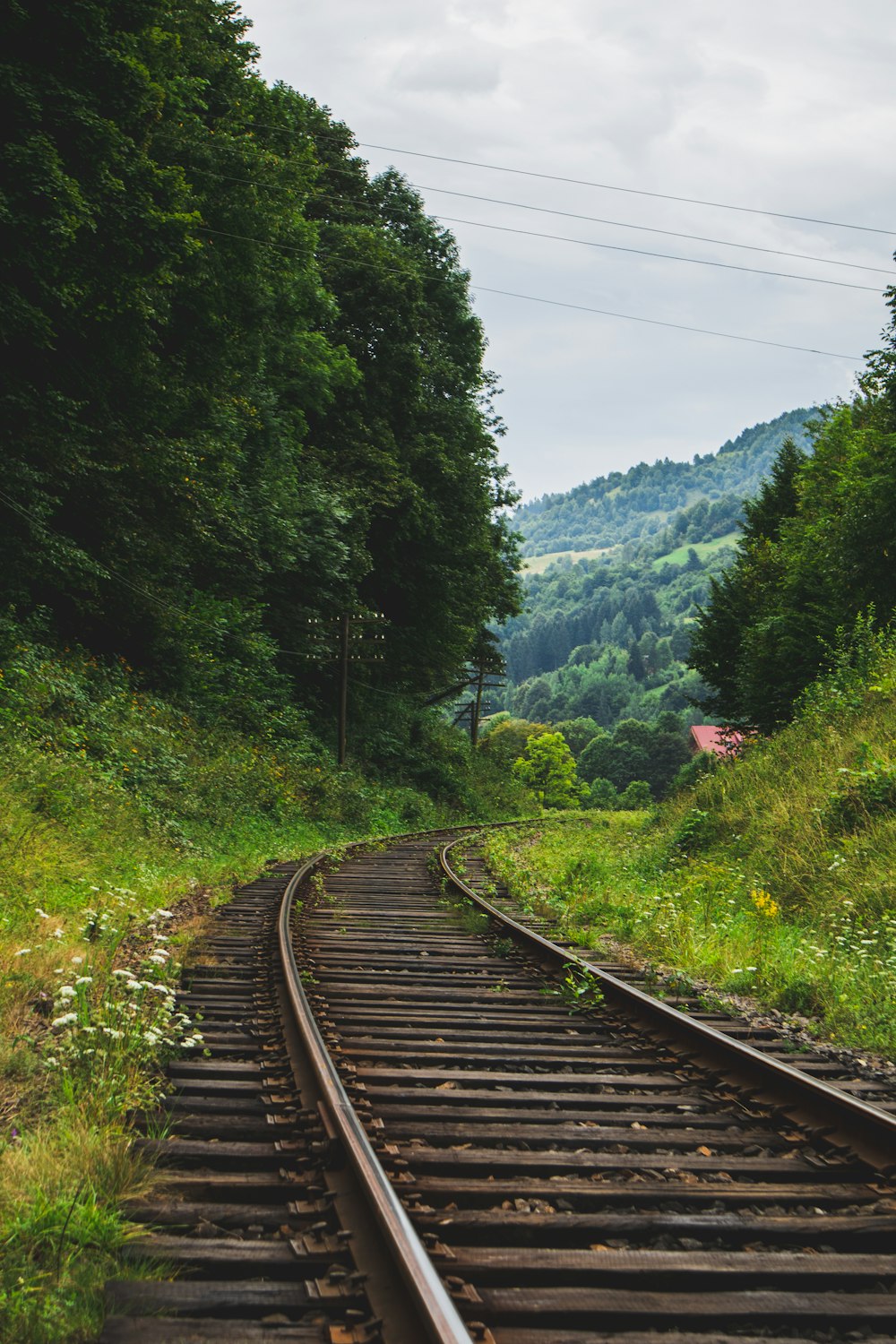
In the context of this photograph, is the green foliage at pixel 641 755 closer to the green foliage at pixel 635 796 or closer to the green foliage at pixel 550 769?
the green foliage at pixel 635 796

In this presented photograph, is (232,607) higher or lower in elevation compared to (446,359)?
lower

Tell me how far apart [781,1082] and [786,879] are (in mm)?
6184

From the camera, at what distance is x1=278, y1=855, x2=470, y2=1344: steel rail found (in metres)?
2.33

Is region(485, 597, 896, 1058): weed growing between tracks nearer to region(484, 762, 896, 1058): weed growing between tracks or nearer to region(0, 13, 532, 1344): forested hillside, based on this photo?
region(484, 762, 896, 1058): weed growing between tracks

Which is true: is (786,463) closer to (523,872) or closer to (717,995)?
(523,872)

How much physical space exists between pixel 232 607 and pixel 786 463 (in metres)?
29.3

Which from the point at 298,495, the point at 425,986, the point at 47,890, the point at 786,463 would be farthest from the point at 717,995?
the point at 786,463

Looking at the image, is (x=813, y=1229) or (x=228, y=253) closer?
(x=813, y=1229)

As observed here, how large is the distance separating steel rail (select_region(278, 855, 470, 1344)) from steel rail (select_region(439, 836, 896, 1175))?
1940mm

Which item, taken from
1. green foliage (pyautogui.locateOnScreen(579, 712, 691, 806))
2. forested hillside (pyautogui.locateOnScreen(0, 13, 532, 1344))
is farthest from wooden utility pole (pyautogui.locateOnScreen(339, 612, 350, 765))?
green foliage (pyautogui.locateOnScreen(579, 712, 691, 806))

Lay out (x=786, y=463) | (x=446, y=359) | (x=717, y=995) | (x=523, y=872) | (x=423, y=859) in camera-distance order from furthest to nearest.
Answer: (x=786, y=463) < (x=446, y=359) < (x=423, y=859) < (x=523, y=872) < (x=717, y=995)

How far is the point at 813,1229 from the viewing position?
3.14 meters

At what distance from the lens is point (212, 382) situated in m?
20.1

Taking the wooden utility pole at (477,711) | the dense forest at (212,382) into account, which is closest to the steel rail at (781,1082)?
the dense forest at (212,382)
